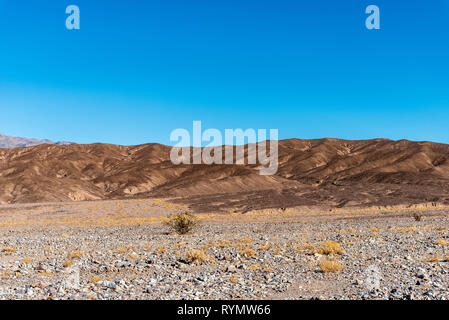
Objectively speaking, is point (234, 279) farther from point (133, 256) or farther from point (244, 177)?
point (244, 177)

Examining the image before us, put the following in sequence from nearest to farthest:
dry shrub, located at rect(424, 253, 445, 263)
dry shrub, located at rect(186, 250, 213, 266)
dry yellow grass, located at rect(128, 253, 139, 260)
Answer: dry shrub, located at rect(424, 253, 445, 263)
dry shrub, located at rect(186, 250, 213, 266)
dry yellow grass, located at rect(128, 253, 139, 260)

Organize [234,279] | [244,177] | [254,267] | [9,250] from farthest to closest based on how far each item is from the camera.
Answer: [244,177]
[9,250]
[254,267]
[234,279]

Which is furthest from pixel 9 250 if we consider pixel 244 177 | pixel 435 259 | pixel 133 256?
pixel 244 177

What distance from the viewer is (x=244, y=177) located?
104 meters

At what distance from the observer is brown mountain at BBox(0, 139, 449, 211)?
68688mm

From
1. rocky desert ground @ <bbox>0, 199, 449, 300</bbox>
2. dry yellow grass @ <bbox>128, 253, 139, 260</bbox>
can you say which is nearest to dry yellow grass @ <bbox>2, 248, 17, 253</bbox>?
rocky desert ground @ <bbox>0, 199, 449, 300</bbox>

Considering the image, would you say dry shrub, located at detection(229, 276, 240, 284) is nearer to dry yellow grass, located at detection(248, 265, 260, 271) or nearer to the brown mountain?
dry yellow grass, located at detection(248, 265, 260, 271)

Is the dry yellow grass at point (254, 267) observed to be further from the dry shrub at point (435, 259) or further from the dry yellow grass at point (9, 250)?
the dry yellow grass at point (9, 250)

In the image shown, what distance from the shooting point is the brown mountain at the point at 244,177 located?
225 feet

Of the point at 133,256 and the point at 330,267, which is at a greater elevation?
the point at 330,267

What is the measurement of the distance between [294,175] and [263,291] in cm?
12668

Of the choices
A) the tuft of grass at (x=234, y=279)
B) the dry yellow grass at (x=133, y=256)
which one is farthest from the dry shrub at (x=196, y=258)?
the tuft of grass at (x=234, y=279)

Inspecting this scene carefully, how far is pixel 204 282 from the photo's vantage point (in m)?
11.3

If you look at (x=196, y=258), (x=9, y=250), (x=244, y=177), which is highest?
(x=244, y=177)
